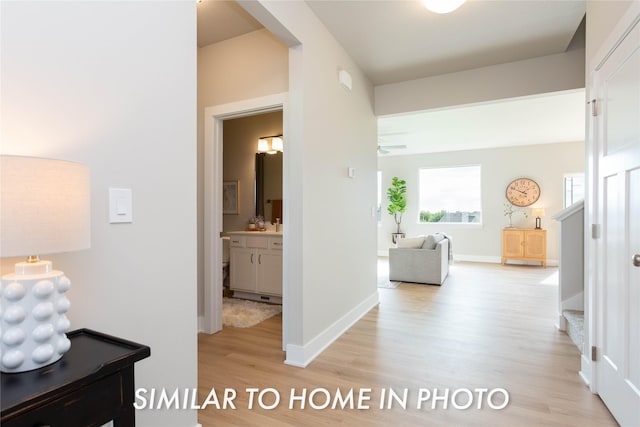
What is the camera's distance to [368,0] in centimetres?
261

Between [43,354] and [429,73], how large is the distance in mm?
4082

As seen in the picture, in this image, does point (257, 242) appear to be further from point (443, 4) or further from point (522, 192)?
point (522, 192)

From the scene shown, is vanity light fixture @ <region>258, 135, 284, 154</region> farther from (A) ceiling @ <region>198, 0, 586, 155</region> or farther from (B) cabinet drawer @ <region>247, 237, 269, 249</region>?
(A) ceiling @ <region>198, 0, 586, 155</region>

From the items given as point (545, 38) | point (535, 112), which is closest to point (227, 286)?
point (545, 38)

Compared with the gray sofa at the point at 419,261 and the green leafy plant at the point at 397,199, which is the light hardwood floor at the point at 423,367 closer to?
the gray sofa at the point at 419,261

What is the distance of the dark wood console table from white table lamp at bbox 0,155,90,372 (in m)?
0.06

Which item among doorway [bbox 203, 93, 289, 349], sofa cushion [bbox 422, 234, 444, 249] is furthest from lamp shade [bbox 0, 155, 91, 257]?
sofa cushion [bbox 422, 234, 444, 249]

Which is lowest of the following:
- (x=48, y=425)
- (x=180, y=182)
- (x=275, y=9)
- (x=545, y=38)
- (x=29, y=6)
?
(x=48, y=425)

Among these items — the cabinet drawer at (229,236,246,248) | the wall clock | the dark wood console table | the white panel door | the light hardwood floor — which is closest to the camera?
the dark wood console table

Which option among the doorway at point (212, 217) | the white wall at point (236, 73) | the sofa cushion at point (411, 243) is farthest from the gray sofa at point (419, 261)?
the white wall at point (236, 73)

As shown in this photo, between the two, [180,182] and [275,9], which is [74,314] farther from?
[275,9]

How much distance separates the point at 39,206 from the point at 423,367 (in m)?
2.49

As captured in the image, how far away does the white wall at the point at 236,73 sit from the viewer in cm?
302

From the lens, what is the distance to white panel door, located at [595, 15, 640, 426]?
1.67 metres
